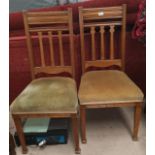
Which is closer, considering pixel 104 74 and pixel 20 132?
pixel 20 132

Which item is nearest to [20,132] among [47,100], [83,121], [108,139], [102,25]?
[47,100]

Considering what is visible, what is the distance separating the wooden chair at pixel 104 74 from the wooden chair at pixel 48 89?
3.9 inches

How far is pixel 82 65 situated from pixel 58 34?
0.32 m

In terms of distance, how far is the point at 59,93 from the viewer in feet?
4.66

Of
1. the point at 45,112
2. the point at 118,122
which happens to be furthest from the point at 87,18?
the point at 118,122

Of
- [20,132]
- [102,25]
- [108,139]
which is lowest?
[108,139]

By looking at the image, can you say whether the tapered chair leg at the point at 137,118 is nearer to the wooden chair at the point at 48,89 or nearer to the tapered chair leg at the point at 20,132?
the wooden chair at the point at 48,89

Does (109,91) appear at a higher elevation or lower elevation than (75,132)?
higher

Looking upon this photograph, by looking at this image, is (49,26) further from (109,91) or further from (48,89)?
(109,91)

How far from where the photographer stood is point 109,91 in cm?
141

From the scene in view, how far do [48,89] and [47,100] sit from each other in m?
0.14

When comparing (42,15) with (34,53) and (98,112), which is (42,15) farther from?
(98,112)

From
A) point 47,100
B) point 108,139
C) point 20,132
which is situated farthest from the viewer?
point 108,139

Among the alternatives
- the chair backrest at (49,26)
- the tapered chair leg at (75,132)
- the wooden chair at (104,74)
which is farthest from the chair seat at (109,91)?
the chair backrest at (49,26)
